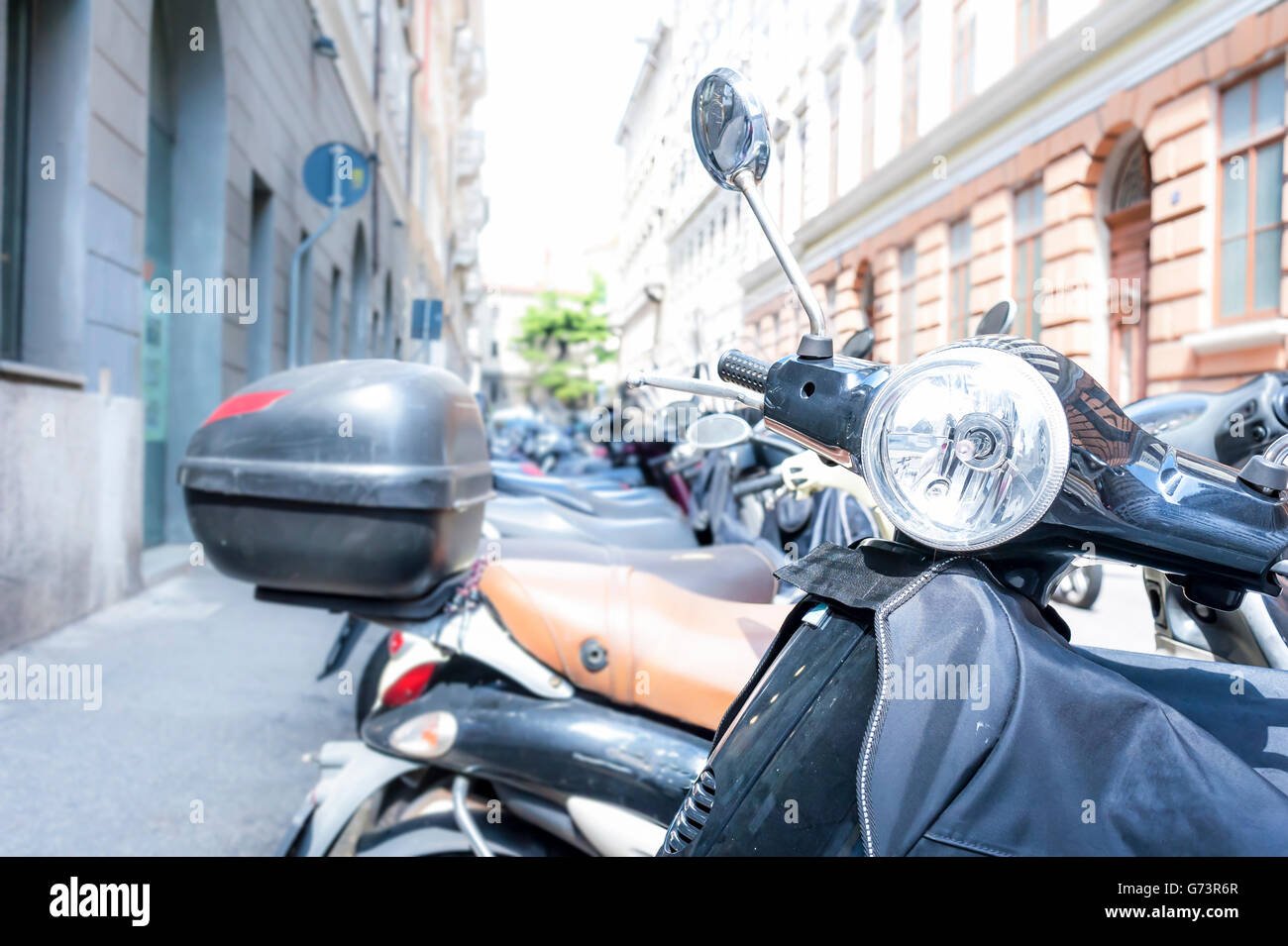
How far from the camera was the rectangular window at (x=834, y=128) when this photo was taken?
76.5 inches

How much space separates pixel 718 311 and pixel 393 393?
1.38 metres

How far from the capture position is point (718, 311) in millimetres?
2922

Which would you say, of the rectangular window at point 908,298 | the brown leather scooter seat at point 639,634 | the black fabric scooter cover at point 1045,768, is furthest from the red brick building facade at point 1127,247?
the black fabric scooter cover at point 1045,768

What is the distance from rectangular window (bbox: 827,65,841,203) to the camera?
194 centimetres

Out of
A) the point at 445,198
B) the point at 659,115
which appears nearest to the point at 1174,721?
the point at 659,115

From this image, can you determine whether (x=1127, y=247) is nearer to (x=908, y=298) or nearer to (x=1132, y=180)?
(x=1132, y=180)

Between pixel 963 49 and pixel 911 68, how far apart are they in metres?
0.13

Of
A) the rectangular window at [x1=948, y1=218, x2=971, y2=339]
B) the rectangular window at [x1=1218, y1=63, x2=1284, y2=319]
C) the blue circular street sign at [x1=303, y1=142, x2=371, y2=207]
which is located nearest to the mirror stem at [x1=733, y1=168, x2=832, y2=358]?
the rectangular window at [x1=948, y1=218, x2=971, y2=339]

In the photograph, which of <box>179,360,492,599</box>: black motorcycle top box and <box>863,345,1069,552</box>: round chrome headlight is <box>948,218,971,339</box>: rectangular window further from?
<box>863,345,1069,552</box>: round chrome headlight

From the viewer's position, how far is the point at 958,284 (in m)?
2.21

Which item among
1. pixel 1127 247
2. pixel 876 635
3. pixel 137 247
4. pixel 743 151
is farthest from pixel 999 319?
pixel 137 247

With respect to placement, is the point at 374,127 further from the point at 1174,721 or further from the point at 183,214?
the point at 1174,721

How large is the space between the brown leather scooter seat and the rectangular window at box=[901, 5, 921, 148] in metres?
1.08

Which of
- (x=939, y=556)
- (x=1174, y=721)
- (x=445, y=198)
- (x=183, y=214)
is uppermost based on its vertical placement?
(x=445, y=198)
